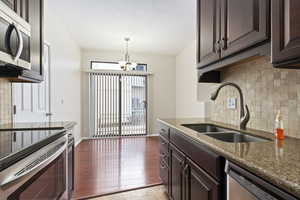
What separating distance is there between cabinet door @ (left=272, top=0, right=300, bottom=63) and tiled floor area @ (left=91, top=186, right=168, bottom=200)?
6.45 ft

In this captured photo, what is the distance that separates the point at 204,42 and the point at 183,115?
404cm

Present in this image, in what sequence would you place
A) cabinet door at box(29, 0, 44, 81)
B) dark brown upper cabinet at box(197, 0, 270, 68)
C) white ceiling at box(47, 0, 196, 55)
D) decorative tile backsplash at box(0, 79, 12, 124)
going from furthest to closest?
white ceiling at box(47, 0, 196, 55), decorative tile backsplash at box(0, 79, 12, 124), cabinet door at box(29, 0, 44, 81), dark brown upper cabinet at box(197, 0, 270, 68)

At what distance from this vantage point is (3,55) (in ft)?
3.71

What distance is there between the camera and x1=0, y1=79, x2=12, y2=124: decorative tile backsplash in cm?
177

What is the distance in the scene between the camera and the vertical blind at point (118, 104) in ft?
19.1

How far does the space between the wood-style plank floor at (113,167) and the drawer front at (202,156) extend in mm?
1327

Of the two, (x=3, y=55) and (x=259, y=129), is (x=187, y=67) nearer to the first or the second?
(x=259, y=129)

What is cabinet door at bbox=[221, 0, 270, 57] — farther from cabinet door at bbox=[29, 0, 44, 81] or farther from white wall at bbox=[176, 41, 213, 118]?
white wall at bbox=[176, 41, 213, 118]

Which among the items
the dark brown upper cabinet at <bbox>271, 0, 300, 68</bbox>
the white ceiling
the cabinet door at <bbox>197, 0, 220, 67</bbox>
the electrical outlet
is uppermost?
the white ceiling

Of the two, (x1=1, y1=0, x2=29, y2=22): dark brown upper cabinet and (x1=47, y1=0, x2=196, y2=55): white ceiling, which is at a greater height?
(x1=47, y1=0, x2=196, y2=55): white ceiling

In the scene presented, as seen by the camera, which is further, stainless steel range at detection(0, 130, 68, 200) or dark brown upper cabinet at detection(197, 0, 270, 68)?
dark brown upper cabinet at detection(197, 0, 270, 68)

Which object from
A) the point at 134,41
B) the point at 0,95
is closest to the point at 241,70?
the point at 0,95

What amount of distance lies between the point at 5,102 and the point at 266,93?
2.43 m

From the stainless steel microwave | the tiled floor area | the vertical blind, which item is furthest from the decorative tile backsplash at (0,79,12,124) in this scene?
the vertical blind
